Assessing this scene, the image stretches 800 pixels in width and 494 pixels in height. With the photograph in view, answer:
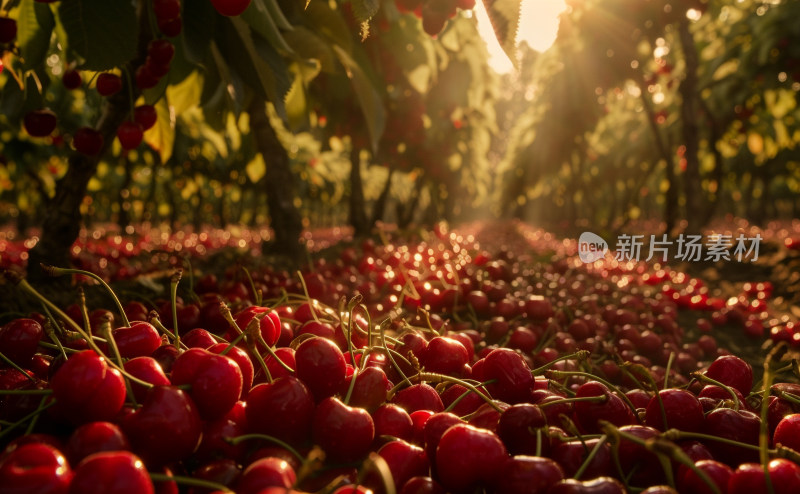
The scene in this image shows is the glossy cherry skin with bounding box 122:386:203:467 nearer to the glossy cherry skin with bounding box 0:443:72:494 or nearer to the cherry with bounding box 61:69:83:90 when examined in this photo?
the glossy cherry skin with bounding box 0:443:72:494

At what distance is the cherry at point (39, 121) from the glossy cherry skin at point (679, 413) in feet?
8.75

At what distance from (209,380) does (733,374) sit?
142 centimetres

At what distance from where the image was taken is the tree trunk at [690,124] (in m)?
8.94

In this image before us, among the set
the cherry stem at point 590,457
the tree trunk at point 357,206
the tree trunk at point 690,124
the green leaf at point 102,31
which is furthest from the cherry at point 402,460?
the tree trunk at point 690,124

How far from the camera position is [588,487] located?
0.88 meters

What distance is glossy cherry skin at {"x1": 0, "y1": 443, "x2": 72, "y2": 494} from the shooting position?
28.0 inches

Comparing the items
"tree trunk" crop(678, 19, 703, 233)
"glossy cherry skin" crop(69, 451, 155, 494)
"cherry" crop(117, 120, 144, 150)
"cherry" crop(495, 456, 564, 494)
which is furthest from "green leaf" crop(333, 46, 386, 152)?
"tree trunk" crop(678, 19, 703, 233)

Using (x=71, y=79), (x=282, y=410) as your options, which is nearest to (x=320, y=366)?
(x=282, y=410)

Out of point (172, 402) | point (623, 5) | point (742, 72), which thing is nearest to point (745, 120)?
point (742, 72)

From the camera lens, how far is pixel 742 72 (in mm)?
9195

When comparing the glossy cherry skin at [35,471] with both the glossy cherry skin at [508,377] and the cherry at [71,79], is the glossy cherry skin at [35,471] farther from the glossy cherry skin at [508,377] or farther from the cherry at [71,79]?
the cherry at [71,79]

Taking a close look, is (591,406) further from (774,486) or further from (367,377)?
(367,377)

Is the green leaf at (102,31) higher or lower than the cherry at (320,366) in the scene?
higher

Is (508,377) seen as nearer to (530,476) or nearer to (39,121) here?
(530,476)
